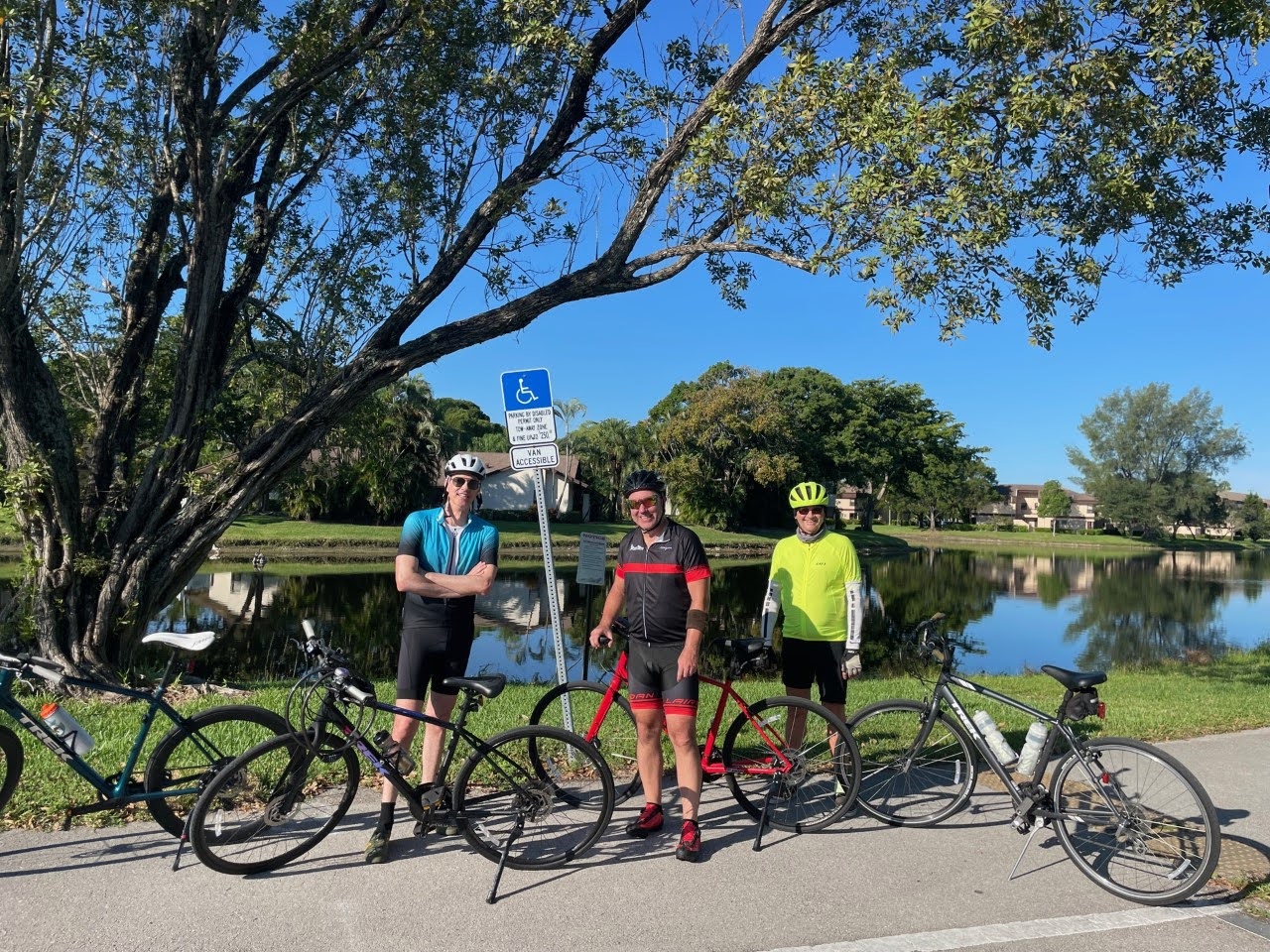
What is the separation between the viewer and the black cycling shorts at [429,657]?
420 centimetres

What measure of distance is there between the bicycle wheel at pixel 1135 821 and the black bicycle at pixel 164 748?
3.76 meters

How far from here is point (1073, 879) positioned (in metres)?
4.01

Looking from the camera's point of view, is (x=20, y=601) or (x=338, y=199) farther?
(x=338, y=199)

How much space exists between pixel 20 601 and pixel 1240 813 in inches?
370

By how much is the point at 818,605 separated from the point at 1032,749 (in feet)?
4.41

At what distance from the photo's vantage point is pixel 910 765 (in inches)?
193

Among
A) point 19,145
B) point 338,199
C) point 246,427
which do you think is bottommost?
point 246,427

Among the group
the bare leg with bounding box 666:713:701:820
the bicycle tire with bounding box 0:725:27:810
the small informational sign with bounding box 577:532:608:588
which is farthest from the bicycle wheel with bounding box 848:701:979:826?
the bicycle tire with bounding box 0:725:27:810

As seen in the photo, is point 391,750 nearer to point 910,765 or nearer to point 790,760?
point 790,760

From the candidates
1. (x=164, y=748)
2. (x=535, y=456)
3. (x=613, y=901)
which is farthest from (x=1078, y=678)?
(x=164, y=748)

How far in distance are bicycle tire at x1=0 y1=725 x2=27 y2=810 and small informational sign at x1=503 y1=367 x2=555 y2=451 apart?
10.6 feet

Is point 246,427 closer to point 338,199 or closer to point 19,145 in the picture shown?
point 338,199

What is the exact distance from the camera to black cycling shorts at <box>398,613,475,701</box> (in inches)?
165

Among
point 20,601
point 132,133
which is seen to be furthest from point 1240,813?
point 132,133
